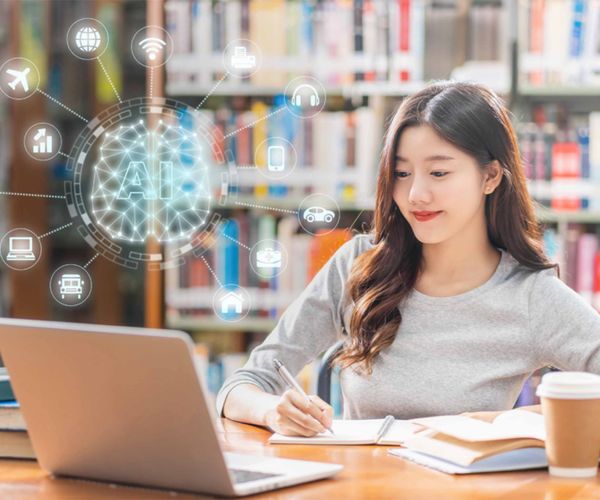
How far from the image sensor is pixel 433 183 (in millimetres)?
1757

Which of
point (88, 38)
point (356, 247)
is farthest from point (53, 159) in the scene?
point (356, 247)

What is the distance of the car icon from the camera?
3209mm

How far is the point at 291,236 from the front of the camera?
318 cm

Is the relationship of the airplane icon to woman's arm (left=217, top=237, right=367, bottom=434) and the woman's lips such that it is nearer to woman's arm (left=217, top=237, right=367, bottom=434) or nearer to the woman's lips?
woman's arm (left=217, top=237, right=367, bottom=434)

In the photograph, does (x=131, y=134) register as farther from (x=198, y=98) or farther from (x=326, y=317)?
(x=326, y=317)

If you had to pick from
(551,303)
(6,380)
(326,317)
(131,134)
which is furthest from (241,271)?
(6,380)

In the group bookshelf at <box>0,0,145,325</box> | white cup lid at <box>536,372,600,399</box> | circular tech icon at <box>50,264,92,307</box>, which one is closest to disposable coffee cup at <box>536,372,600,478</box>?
white cup lid at <box>536,372,600,399</box>

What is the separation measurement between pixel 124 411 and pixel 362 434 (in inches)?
17.6

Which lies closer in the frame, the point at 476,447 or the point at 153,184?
the point at 476,447

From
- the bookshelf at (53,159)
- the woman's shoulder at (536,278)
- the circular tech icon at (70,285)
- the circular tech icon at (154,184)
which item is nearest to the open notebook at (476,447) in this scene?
the woman's shoulder at (536,278)

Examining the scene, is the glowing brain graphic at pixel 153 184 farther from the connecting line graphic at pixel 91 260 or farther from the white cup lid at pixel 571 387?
the white cup lid at pixel 571 387

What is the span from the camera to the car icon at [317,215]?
3209 millimetres

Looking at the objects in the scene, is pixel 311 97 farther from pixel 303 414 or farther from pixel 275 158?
pixel 303 414

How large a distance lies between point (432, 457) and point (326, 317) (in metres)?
0.63
